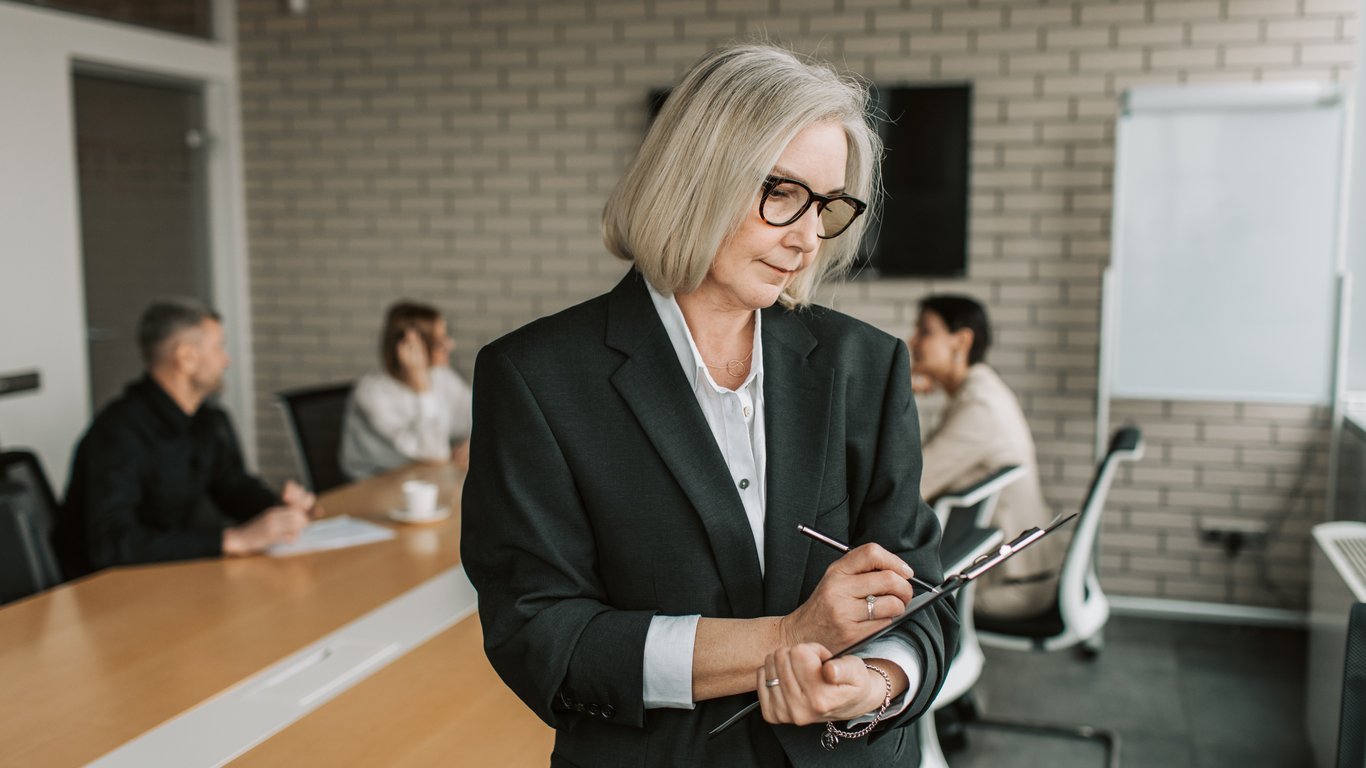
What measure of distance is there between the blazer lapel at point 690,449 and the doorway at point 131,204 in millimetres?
4229

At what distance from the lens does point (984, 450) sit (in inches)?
126

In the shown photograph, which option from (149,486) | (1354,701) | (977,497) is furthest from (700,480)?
(149,486)

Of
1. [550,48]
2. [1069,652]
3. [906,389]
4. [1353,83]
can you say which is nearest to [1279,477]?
[1069,652]

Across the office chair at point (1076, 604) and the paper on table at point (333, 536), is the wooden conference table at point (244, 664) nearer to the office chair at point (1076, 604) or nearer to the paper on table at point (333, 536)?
the paper on table at point (333, 536)

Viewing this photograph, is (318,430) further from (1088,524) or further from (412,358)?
(1088,524)

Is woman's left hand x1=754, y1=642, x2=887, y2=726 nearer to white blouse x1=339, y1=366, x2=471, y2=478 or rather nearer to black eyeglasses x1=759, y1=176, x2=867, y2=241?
black eyeglasses x1=759, y1=176, x2=867, y2=241

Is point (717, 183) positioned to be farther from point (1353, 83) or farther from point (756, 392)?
point (1353, 83)

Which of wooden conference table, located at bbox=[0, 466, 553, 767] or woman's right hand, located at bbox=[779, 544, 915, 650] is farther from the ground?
woman's right hand, located at bbox=[779, 544, 915, 650]

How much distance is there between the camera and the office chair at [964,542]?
2.46 m

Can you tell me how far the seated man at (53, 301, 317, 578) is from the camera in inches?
107

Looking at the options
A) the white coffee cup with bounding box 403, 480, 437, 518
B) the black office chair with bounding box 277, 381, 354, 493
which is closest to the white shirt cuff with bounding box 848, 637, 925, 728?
the white coffee cup with bounding box 403, 480, 437, 518

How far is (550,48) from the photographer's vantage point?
500 centimetres

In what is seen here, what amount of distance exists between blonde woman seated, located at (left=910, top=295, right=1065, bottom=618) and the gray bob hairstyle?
2.07 m

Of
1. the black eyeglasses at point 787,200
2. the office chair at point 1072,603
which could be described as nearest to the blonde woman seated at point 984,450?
the office chair at point 1072,603
